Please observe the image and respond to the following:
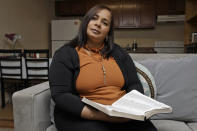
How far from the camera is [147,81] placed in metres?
1.27

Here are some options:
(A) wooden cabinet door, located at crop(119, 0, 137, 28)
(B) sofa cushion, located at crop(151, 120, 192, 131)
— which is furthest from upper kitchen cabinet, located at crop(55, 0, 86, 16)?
(B) sofa cushion, located at crop(151, 120, 192, 131)

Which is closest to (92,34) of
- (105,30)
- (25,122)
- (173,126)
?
(105,30)

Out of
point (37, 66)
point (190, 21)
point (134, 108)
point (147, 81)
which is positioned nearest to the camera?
point (134, 108)

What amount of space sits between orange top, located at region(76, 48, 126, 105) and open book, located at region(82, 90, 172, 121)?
16cm

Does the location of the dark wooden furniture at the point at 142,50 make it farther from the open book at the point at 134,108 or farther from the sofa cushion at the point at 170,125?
the open book at the point at 134,108

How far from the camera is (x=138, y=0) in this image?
4668 millimetres

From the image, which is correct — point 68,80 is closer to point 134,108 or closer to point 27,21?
point 134,108

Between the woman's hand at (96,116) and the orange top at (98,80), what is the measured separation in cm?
14

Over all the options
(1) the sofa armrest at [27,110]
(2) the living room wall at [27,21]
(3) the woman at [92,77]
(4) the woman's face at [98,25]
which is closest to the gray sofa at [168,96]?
(1) the sofa armrest at [27,110]

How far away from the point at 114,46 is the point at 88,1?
386 centimetres

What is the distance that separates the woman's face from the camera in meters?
1.16

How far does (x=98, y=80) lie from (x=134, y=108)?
304 mm

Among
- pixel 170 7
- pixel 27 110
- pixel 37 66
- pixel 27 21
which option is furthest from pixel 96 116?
pixel 170 7

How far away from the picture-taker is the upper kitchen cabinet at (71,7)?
16.1ft
